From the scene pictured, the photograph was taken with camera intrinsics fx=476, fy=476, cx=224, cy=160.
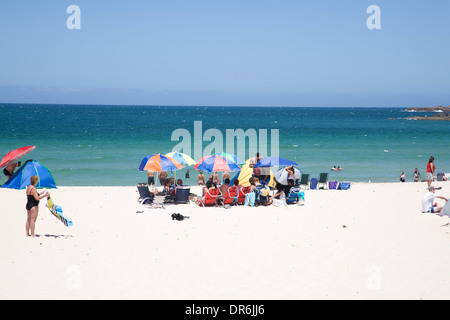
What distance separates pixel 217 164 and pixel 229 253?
6.40 meters

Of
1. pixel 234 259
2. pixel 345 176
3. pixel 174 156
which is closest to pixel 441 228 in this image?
pixel 234 259

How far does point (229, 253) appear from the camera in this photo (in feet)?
29.1

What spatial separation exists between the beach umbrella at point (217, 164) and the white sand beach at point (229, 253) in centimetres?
154

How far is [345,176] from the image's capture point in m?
28.0

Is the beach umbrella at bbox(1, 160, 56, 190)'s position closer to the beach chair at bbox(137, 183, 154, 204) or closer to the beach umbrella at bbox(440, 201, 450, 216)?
the beach chair at bbox(137, 183, 154, 204)

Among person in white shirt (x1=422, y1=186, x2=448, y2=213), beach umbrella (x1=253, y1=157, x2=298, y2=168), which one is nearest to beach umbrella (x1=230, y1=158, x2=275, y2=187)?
beach umbrella (x1=253, y1=157, x2=298, y2=168)

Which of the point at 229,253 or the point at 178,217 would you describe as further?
the point at 178,217

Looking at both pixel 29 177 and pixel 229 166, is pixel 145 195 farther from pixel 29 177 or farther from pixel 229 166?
pixel 29 177

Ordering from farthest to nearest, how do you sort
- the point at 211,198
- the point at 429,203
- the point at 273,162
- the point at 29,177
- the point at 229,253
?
the point at 273,162, the point at 211,198, the point at 429,203, the point at 29,177, the point at 229,253

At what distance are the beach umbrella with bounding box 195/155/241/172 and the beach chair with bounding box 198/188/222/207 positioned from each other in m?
1.04

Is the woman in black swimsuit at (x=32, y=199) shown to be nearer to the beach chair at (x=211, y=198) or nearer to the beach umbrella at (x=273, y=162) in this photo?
the beach chair at (x=211, y=198)

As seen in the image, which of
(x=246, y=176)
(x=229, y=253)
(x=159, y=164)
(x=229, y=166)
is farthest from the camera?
(x=246, y=176)

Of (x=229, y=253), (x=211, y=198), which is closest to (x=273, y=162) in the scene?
(x=211, y=198)

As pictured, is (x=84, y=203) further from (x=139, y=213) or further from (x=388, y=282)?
(x=388, y=282)
